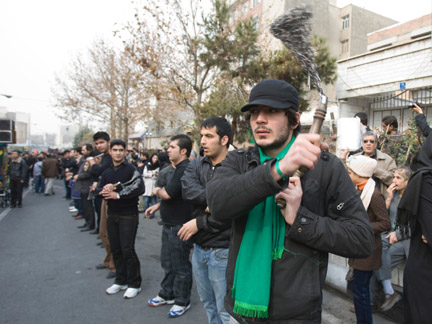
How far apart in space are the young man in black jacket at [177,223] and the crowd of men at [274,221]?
1 cm

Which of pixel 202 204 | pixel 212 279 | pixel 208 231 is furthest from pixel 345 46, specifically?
pixel 212 279

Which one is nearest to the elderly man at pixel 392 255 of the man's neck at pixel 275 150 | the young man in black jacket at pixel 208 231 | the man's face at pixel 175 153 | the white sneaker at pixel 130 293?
the young man in black jacket at pixel 208 231

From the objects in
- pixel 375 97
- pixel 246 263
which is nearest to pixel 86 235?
pixel 246 263

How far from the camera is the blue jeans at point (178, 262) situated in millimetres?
3781

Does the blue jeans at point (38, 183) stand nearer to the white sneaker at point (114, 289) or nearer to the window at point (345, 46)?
the white sneaker at point (114, 289)

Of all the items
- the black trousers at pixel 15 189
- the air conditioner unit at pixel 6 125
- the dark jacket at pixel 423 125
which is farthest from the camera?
the air conditioner unit at pixel 6 125

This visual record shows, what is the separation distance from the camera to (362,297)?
3215 mm

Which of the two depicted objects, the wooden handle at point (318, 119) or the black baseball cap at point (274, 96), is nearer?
the wooden handle at point (318, 119)

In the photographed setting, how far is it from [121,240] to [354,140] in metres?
3.51

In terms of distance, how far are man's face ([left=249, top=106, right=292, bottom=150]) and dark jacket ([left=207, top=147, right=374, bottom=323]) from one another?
0.35 ft

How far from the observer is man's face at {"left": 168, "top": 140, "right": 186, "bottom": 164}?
12.8 feet

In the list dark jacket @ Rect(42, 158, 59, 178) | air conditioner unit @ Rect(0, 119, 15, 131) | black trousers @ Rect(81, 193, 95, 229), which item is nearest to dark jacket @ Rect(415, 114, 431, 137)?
black trousers @ Rect(81, 193, 95, 229)

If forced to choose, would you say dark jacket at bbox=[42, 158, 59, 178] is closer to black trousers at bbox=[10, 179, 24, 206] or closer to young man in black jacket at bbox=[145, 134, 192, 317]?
black trousers at bbox=[10, 179, 24, 206]

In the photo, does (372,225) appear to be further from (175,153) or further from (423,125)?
(175,153)
